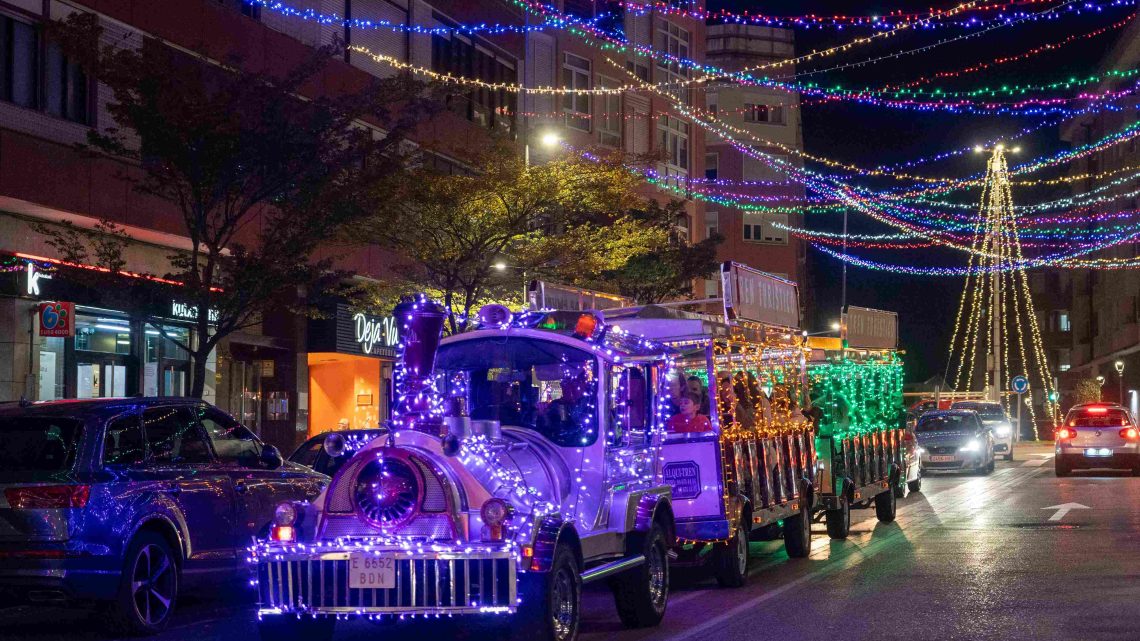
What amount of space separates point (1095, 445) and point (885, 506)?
44.5 feet

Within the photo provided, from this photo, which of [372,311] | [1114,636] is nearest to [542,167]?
[372,311]

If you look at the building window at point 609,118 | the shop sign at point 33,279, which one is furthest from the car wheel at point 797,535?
the building window at point 609,118

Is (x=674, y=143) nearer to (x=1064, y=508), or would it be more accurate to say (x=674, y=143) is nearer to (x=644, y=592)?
(x=1064, y=508)

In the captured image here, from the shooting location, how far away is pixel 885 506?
2061 cm

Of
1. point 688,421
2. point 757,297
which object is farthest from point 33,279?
point 688,421

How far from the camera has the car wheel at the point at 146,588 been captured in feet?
35.3

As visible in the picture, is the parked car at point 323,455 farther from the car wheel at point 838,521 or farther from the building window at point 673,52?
the building window at point 673,52

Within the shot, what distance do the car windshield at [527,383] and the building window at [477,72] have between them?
22.6 m

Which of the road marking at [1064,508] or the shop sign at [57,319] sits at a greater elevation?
the shop sign at [57,319]

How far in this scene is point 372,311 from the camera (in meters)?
28.2

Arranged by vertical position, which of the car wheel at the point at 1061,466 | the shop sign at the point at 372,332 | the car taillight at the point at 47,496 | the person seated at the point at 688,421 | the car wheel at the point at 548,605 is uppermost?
the shop sign at the point at 372,332

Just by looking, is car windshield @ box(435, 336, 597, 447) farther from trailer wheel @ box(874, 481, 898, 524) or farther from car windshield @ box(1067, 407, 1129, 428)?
car windshield @ box(1067, 407, 1129, 428)

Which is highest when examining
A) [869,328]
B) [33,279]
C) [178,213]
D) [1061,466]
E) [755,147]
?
[755,147]

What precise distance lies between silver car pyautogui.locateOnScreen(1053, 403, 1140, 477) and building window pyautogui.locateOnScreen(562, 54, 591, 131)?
15514 mm
